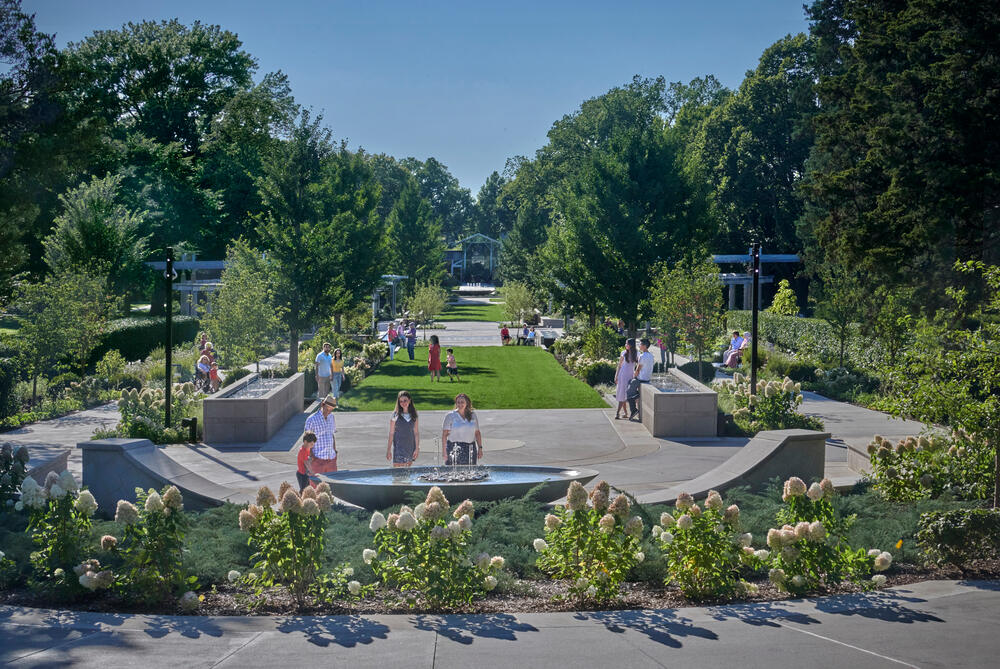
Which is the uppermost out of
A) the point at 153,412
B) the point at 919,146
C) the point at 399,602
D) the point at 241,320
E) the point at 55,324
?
the point at 919,146

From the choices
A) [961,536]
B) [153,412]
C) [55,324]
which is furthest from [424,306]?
[961,536]

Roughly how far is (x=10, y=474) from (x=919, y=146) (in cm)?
2193

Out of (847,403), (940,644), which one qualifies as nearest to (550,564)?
(940,644)

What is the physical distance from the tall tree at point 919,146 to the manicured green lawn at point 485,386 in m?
8.96

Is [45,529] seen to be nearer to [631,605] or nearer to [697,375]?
[631,605]

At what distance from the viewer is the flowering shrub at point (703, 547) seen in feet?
26.1

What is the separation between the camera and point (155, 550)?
788 cm

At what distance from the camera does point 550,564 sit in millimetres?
8539

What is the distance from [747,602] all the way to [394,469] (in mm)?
5585

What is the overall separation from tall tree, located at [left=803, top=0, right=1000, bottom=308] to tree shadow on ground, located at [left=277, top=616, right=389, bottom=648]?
64.9 ft

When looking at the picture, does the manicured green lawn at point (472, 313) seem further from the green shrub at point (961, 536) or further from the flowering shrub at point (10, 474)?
the green shrub at point (961, 536)

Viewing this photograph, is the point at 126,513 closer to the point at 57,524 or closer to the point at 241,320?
the point at 57,524

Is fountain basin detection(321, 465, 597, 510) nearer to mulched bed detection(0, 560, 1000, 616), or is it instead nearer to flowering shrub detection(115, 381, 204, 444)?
mulched bed detection(0, 560, 1000, 616)

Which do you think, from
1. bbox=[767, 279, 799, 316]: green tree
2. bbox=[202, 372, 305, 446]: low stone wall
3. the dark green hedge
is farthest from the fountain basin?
bbox=[767, 279, 799, 316]: green tree
